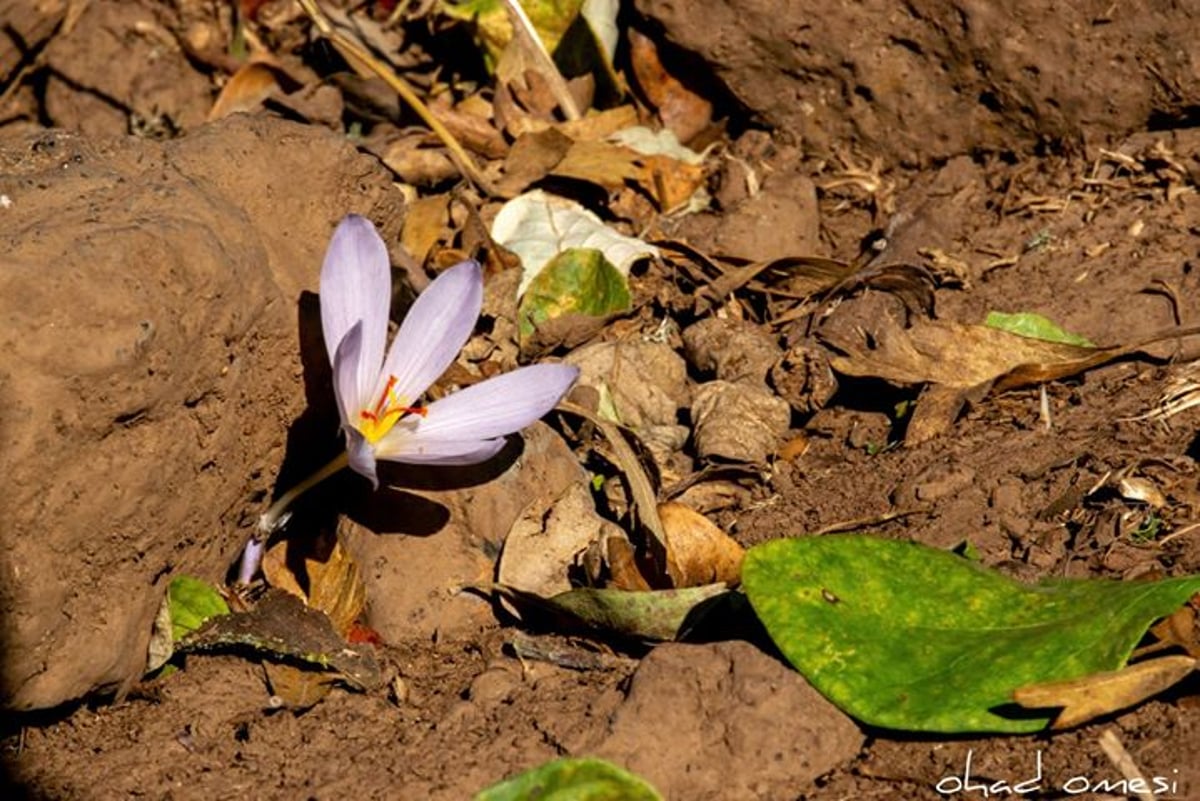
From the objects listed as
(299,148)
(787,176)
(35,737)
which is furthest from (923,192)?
(35,737)

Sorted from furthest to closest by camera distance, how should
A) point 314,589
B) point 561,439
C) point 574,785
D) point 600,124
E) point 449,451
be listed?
1. point 600,124
2. point 561,439
3. point 314,589
4. point 449,451
5. point 574,785

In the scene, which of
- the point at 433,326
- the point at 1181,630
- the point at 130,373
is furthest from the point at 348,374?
the point at 1181,630

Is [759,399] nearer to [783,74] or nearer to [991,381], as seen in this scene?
[991,381]

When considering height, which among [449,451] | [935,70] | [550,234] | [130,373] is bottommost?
[550,234]

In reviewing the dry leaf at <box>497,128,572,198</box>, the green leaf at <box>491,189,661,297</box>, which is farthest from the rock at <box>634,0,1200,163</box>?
the green leaf at <box>491,189,661,297</box>

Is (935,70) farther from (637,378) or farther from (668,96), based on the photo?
(637,378)

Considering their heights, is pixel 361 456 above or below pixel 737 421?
above
